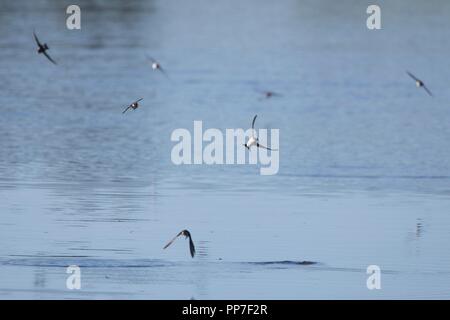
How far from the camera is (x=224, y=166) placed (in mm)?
22422

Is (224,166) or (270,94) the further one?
(270,94)

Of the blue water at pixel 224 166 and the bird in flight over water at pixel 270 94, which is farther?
the bird in flight over water at pixel 270 94

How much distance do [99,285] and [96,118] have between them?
12382 millimetres

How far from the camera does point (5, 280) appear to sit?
15391mm

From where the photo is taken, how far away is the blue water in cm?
1594

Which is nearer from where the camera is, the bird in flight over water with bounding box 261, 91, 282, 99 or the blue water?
the blue water

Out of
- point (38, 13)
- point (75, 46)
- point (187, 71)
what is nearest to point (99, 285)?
point (187, 71)

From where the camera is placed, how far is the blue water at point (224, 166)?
52.3 feet

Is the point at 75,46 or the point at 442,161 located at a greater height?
the point at 75,46

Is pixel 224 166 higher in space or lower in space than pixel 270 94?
lower
